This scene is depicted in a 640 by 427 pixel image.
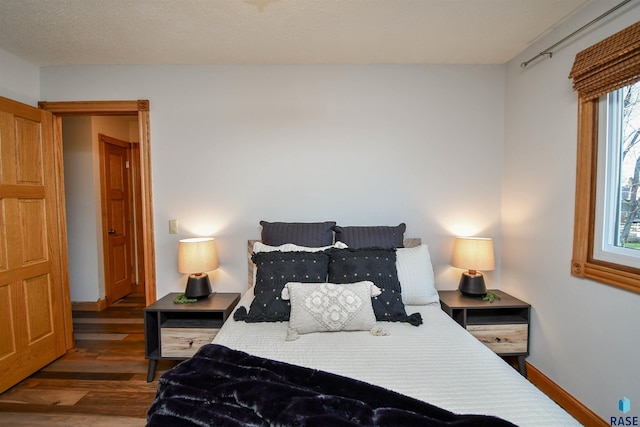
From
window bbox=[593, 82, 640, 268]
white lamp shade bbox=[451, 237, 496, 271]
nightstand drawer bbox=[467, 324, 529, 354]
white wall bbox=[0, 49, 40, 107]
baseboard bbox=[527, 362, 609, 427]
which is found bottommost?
baseboard bbox=[527, 362, 609, 427]

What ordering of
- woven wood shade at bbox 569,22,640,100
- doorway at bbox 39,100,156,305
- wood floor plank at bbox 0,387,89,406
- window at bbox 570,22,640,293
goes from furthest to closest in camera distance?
doorway at bbox 39,100,156,305 < wood floor plank at bbox 0,387,89,406 < window at bbox 570,22,640,293 < woven wood shade at bbox 569,22,640,100

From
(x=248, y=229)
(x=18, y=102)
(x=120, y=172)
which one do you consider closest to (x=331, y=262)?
(x=248, y=229)

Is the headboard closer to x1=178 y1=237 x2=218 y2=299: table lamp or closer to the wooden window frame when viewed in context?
x1=178 y1=237 x2=218 y2=299: table lamp

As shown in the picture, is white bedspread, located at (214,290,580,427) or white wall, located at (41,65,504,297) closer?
white bedspread, located at (214,290,580,427)

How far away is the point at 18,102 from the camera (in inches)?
89.0

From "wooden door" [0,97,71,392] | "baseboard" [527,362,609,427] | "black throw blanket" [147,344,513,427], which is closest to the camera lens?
"black throw blanket" [147,344,513,427]

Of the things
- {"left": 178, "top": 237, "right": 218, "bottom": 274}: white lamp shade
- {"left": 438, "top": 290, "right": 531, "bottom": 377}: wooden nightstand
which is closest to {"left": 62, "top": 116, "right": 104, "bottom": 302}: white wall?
{"left": 178, "top": 237, "right": 218, "bottom": 274}: white lamp shade

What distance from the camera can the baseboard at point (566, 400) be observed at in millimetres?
1744

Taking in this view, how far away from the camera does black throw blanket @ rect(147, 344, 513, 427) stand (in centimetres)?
97

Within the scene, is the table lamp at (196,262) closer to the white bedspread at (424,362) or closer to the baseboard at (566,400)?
the white bedspread at (424,362)

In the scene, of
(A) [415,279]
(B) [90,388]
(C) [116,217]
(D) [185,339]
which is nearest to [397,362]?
(A) [415,279]

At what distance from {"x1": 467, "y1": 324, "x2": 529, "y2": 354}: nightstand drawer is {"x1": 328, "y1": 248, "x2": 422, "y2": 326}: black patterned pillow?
788 millimetres

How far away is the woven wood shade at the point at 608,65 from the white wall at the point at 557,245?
0.34 feet

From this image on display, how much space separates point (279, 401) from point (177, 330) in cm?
147
